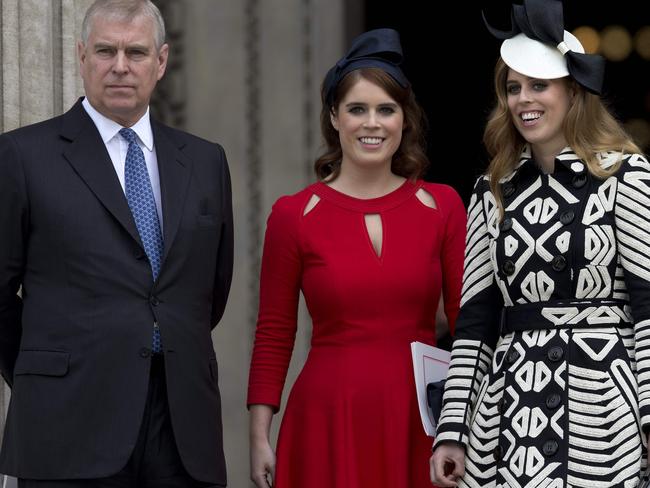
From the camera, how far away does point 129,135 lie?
418 cm

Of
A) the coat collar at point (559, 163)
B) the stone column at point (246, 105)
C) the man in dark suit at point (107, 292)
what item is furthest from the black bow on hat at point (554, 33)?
the stone column at point (246, 105)

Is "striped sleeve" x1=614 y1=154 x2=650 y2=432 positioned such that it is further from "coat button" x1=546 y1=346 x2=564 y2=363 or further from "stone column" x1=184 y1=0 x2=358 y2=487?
"stone column" x1=184 y1=0 x2=358 y2=487

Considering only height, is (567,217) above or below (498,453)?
above

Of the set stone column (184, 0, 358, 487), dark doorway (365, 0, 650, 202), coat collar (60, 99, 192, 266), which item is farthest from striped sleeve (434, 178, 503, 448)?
dark doorway (365, 0, 650, 202)

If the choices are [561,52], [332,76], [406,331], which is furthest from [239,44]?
[561,52]

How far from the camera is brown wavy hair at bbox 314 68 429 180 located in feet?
15.0

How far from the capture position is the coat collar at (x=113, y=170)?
13.2ft

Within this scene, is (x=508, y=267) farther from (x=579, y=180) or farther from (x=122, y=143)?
(x=122, y=143)

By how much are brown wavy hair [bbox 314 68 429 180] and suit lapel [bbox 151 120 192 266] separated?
0.56 m

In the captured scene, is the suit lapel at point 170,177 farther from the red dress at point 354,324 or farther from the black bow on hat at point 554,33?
the black bow on hat at point 554,33

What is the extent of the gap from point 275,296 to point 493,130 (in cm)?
88

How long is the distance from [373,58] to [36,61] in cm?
106

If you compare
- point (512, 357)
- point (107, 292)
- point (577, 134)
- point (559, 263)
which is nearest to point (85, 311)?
Result: point (107, 292)

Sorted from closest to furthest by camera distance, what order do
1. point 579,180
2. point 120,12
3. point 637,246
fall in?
1. point 637,246
2. point 579,180
3. point 120,12
